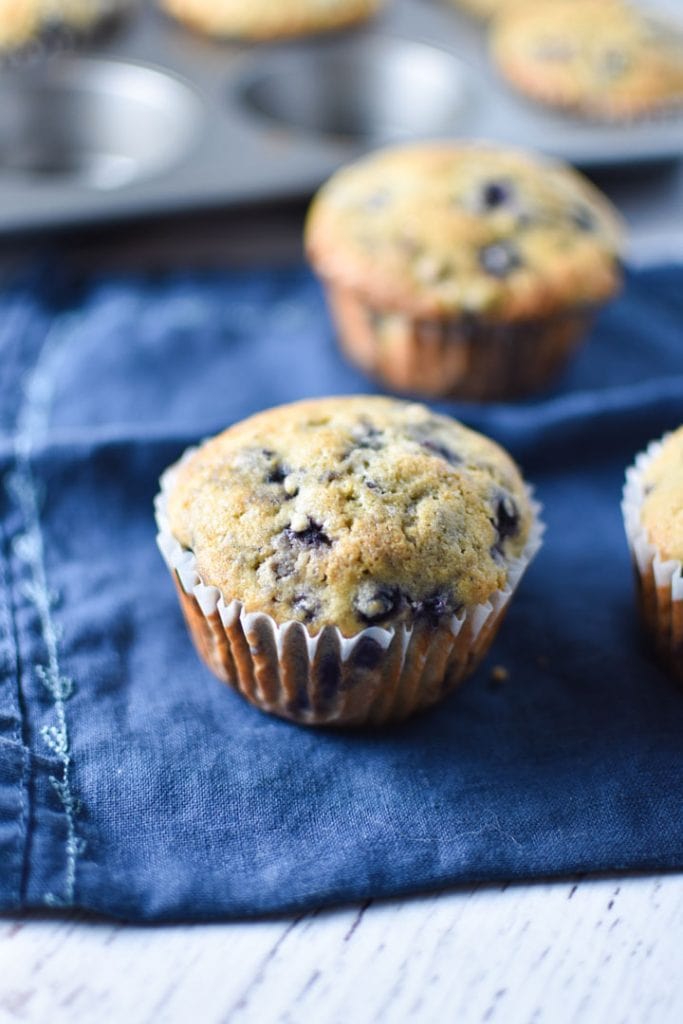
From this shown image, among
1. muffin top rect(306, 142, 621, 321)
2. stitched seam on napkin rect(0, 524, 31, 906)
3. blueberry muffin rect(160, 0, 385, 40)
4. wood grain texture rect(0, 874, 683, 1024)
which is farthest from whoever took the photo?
blueberry muffin rect(160, 0, 385, 40)

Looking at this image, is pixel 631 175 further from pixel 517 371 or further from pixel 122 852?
pixel 122 852

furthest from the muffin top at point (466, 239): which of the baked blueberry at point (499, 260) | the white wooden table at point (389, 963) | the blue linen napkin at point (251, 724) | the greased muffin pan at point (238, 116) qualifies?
A: the white wooden table at point (389, 963)

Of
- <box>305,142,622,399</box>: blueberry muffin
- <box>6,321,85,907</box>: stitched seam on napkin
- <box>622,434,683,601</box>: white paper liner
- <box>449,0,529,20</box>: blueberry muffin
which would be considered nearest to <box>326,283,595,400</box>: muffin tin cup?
<box>305,142,622,399</box>: blueberry muffin

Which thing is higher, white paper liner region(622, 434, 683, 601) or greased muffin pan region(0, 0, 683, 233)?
greased muffin pan region(0, 0, 683, 233)

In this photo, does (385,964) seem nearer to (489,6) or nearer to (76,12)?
(76,12)

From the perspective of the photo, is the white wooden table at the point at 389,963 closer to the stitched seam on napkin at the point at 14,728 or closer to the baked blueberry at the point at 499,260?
the stitched seam on napkin at the point at 14,728

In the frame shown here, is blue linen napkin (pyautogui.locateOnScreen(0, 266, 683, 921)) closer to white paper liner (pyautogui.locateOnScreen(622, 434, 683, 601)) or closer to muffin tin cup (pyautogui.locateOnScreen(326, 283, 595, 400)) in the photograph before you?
muffin tin cup (pyautogui.locateOnScreen(326, 283, 595, 400))
